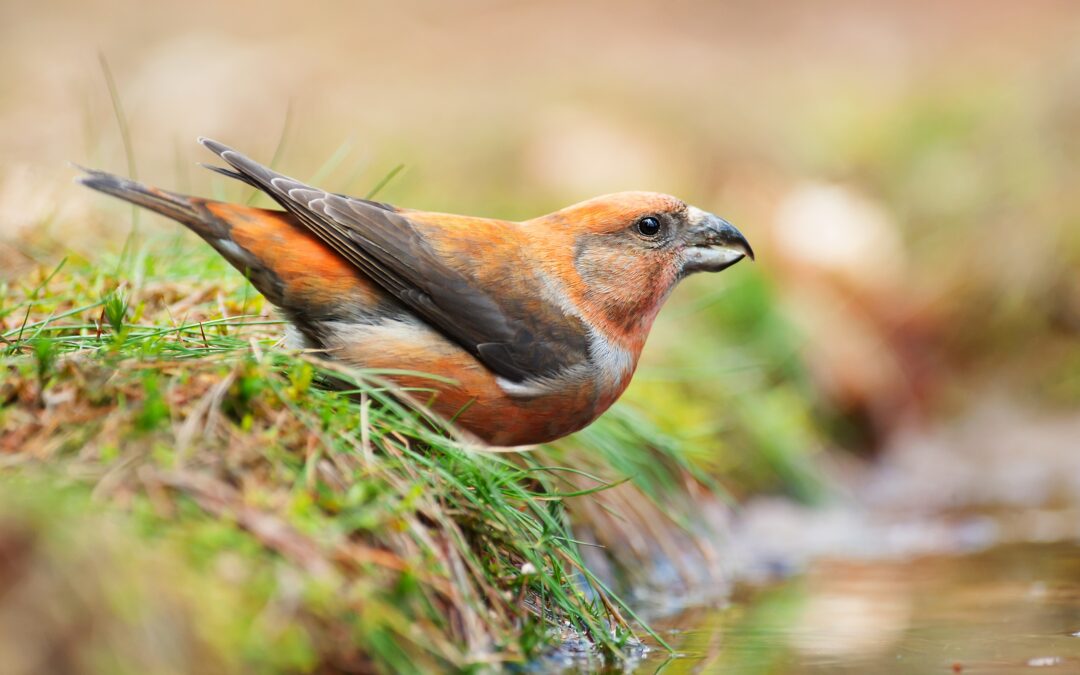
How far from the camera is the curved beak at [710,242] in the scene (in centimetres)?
501

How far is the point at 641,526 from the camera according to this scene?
5883 mm

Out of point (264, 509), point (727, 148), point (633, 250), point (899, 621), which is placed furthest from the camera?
point (727, 148)

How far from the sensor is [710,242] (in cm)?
502

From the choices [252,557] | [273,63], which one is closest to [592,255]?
[252,557]

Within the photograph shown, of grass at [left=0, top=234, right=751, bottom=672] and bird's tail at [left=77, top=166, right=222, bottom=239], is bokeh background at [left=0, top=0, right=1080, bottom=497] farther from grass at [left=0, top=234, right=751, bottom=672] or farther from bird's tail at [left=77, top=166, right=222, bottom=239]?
grass at [left=0, top=234, right=751, bottom=672]

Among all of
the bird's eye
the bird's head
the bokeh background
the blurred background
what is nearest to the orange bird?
the bird's head

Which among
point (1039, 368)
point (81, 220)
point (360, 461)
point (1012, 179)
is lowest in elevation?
point (360, 461)

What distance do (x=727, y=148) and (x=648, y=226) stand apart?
26.4ft

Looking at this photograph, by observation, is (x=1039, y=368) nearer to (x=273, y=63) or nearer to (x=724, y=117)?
(x=724, y=117)

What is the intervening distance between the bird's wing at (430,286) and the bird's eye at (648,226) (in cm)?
56

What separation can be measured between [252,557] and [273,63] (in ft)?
40.6

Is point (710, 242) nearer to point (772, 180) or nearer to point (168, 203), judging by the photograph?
point (168, 203)

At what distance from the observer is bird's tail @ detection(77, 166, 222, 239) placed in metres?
4.46

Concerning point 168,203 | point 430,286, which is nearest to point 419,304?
point 430,286
